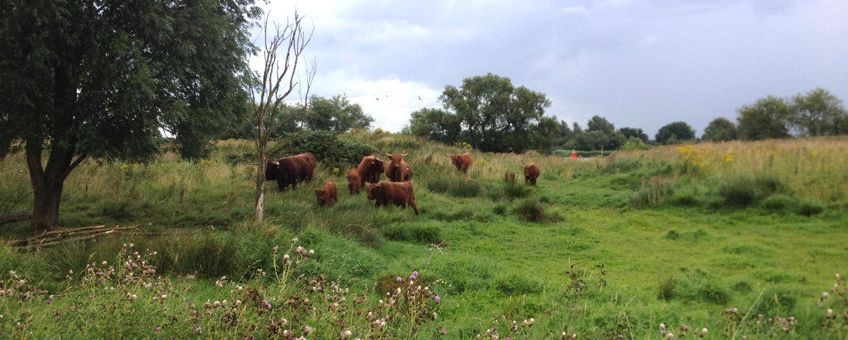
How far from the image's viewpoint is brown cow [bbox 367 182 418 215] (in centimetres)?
1192

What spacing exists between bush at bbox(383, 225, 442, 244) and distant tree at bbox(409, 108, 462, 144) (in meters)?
38.5

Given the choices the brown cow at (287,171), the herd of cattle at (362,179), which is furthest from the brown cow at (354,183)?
the brown cow at (287,171)

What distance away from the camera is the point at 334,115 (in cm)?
5050

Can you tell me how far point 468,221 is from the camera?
36.7 feet

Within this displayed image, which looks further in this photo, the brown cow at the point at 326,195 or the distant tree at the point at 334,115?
the distant tree at the point at 334,115

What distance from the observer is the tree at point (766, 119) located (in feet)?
41.9

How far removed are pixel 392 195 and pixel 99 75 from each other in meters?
5.97

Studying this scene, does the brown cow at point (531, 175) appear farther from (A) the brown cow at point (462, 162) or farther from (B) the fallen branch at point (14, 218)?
(B) the fallen branch at point (14, 218)

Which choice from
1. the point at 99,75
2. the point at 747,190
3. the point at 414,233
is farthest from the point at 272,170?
the point at 747,190

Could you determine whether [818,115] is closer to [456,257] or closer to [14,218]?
[456,257]

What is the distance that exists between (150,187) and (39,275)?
8184mm

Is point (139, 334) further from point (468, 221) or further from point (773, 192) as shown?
point (773, 192)

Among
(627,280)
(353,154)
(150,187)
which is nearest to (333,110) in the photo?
(353,154)

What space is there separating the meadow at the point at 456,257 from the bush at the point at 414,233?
3cm
